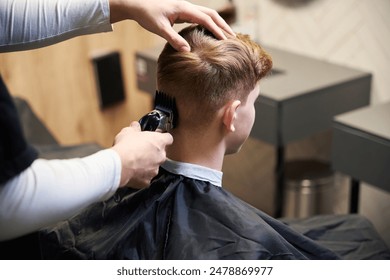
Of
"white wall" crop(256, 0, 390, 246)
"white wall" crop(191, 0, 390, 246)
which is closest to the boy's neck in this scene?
"white wall" crop(191, 0, 390, 246)

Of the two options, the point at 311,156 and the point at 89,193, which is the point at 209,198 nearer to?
the point at 89,193

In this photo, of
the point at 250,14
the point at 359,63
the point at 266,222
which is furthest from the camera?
the point at 250,14

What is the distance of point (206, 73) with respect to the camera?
1.21m

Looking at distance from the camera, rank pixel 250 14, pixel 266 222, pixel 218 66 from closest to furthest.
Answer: pixel 218 66 < pixel 266 222 < pixel 250 14

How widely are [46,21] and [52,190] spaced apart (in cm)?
51

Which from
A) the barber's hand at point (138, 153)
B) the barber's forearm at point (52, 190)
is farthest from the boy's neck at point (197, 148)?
the barber's forearm at point (52, 190)

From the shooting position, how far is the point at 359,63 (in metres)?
2.48

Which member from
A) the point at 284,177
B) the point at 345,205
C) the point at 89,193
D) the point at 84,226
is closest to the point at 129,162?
the point at 89,193

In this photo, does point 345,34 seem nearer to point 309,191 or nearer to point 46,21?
point 309,191

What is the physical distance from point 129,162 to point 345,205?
1848mm

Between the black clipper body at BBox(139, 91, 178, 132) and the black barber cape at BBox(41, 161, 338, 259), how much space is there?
129 mm

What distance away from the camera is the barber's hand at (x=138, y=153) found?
3.33 ft

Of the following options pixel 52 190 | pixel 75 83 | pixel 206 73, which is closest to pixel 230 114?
pixel 206 73

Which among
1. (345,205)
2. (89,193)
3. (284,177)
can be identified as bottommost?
(345,205)
